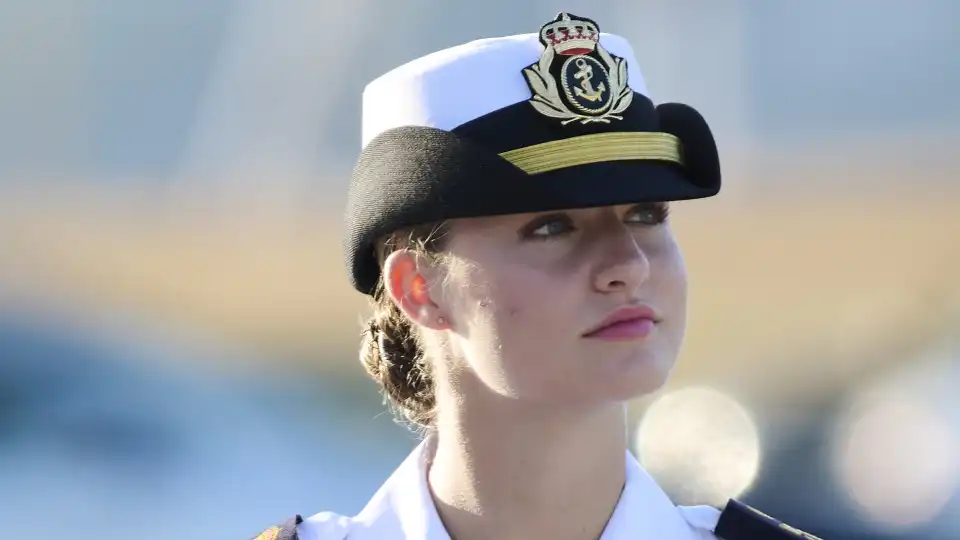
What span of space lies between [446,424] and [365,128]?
1.62 feet

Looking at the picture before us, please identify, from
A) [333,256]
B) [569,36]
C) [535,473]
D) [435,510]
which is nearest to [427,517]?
[435,510]

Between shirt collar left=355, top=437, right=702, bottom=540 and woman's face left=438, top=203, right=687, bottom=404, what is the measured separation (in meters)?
0.27

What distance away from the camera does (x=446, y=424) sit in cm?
156

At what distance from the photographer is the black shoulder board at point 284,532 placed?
1.61 metres

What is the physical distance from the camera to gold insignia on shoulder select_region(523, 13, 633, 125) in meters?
1.38

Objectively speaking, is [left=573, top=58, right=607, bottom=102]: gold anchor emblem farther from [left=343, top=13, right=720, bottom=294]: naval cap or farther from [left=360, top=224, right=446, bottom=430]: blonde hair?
[left=360, top=224, right=446, bottom=430]: blonde hair

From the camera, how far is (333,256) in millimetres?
3018

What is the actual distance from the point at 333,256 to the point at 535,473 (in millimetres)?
1681

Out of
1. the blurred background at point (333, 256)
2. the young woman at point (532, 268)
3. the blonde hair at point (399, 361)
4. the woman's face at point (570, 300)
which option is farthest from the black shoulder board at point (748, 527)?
the blurred background at point (333, 256)

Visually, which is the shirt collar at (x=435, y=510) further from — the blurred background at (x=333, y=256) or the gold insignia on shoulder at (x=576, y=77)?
the blurred background at (x=333, y=256)

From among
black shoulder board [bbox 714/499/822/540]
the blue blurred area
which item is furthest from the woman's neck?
the blue blurred area

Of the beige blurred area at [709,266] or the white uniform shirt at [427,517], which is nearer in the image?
the white uniform shirt at [427,517]

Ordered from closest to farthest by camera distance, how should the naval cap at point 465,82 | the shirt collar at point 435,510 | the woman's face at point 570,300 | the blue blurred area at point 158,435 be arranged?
the woman's face at point 570,300 < the naval cap at point 465,82 < the shirt collar at point 435,510 < the blue blurred area at point 158,435

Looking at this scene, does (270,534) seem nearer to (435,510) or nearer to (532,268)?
(435,510)
